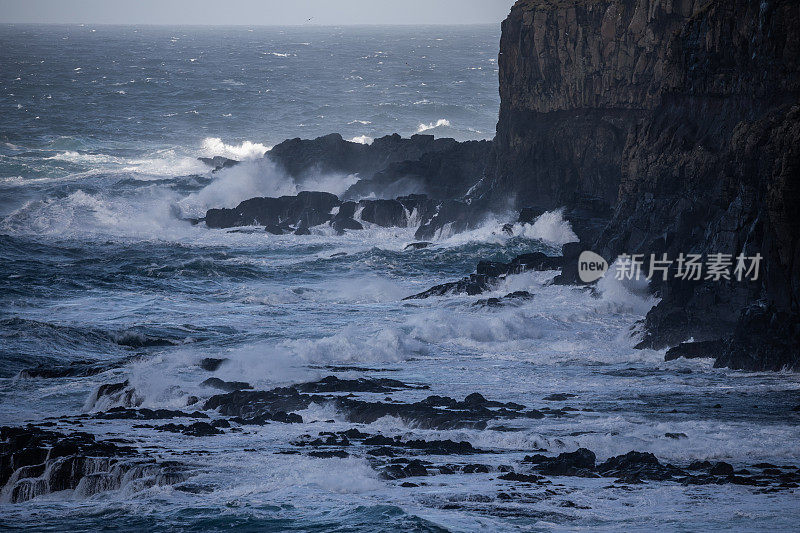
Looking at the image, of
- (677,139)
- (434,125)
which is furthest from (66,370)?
(434,125)

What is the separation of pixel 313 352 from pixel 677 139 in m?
14.3

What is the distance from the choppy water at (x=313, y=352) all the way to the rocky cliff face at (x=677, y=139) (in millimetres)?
1857

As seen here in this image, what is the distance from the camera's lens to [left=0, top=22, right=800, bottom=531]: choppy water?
66.6 feet

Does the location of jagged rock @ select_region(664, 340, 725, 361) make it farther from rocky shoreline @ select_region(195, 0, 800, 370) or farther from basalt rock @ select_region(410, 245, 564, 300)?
basalt rock @ select_region(410, 245, 564, 300)

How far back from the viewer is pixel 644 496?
20.1 m

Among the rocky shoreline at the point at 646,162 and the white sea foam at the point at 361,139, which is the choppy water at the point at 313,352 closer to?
the rocky shoreline at the point at 646,162

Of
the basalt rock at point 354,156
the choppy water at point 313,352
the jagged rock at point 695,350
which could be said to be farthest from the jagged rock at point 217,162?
the jagged rock at point 695,350

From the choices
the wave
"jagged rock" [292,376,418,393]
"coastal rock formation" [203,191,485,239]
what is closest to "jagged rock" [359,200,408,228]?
"coastal rock formation" [203,191,485,239]

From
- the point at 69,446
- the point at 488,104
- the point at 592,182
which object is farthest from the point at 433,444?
the point at 488,104

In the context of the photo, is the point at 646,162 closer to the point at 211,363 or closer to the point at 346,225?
the point at 211,363

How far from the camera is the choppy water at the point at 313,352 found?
20.3 meters

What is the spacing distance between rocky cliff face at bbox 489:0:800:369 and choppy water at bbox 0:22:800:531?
186 centimetres

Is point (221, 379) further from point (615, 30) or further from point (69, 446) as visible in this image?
point (615, 30)

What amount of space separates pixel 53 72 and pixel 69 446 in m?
108
